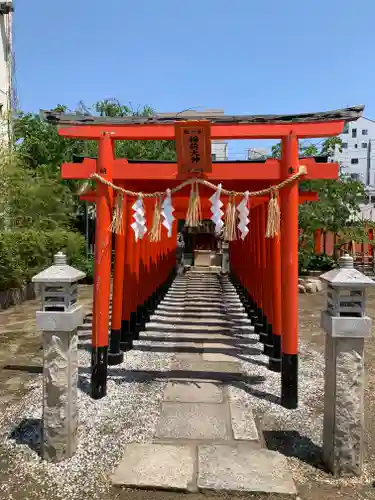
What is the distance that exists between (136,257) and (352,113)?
4.27 metres

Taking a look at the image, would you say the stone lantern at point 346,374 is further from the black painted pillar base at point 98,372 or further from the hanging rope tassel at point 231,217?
the black painted pillar base at point 98,372

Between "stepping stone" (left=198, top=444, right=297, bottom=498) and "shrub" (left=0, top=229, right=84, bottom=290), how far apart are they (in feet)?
27.2

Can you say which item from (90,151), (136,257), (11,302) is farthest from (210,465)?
(90,151)

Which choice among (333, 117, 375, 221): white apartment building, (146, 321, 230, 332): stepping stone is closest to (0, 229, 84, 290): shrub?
(146, 321, 230, 332): stepping stone

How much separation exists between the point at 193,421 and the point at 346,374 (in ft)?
5.51

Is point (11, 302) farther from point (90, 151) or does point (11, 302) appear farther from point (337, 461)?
point (337, 461)

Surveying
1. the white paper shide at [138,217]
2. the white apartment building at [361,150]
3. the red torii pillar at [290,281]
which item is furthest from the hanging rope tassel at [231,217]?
the white apartment building at [361,150]

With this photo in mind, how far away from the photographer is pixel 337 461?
3094 mm

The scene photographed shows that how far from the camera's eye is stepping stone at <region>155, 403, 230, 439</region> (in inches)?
149

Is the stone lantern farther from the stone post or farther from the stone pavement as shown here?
the stone post

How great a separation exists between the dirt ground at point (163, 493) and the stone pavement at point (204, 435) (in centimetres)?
13

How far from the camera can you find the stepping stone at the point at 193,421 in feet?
12.4

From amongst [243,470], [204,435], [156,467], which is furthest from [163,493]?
Result: [204,435]

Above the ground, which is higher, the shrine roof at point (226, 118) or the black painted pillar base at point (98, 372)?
the shrine roof at point (226, 118)
